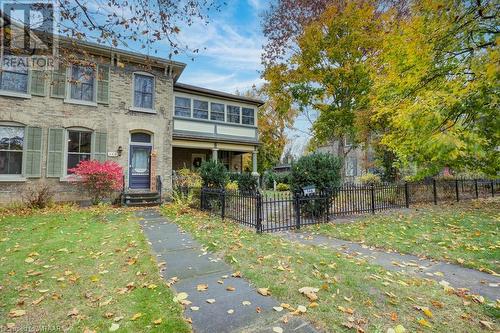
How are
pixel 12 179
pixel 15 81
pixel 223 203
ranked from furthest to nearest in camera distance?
pixel 15 81, pixel 12 179, pixel 223 203

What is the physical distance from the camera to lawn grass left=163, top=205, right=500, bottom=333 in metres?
2.80

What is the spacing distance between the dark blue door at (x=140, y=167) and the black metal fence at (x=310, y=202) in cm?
361

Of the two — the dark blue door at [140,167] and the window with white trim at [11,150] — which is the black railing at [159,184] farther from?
the window with white trim at [11,150]

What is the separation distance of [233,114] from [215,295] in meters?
16.0

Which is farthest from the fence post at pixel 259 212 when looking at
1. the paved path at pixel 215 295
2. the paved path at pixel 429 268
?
Answer: the paved path at pixel 215 295

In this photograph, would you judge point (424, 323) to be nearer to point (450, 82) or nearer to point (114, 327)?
point (114, 327)

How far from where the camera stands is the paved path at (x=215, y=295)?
8.97ft

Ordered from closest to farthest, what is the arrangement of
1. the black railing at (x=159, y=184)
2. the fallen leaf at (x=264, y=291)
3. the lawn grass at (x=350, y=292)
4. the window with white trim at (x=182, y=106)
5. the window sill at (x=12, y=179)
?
1. the lawn grass at (x=350, y=292)
2. the fallen leaf at (x=264, y=291)
3. the window sill at (x=12, y=179)
4. the black railing at (x=159, y=184)
5. the window with white trim at (x=182, y=106)

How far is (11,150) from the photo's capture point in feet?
36.6

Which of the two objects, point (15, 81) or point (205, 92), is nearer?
point (15, 81)

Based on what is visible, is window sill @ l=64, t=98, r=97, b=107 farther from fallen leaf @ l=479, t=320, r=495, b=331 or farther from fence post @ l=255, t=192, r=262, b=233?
fallen leaf @ l=479, t=320, r=495, b=331

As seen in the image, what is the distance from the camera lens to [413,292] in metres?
3.49

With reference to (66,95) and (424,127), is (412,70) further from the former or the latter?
(66,95)

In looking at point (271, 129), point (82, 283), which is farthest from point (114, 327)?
point (271, 129)
